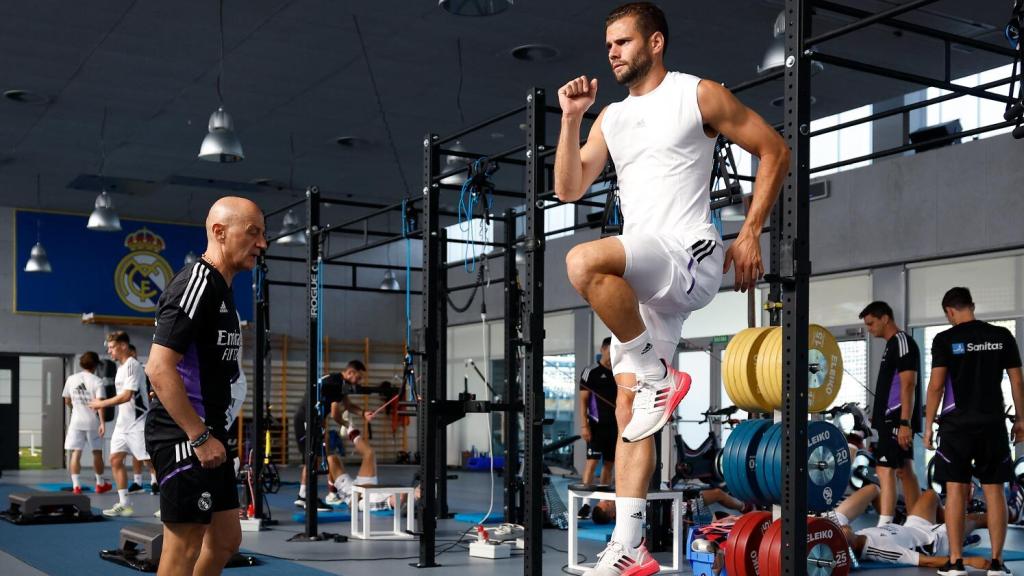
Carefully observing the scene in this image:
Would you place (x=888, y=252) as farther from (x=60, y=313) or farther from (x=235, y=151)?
(x=60, y=313)

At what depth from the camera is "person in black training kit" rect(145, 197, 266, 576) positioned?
3166mm

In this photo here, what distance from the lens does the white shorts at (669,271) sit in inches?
107

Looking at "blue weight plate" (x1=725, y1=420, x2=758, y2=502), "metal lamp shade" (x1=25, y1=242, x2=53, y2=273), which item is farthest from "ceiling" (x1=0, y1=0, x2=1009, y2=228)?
"blue weight plate" (x1=725, y1=420, x2=758, y2=502)

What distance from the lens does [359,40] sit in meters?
9.26

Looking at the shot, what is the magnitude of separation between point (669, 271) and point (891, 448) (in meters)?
4.91

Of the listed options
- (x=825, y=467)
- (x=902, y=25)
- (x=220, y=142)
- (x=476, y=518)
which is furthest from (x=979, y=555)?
(x=220, y=142)

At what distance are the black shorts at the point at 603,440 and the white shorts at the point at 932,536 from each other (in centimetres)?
289

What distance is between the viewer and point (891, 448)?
7.01 meters

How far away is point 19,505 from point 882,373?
691 centimetres

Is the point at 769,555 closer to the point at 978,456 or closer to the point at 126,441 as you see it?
the point at 978,456

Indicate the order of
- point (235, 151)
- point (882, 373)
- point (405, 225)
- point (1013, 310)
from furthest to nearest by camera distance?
point (1013, 310)
point (235, 151)
point (405, 225)
point (882, 373)

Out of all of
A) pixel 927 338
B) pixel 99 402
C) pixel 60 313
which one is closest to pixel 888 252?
Answer: pixel 927 338

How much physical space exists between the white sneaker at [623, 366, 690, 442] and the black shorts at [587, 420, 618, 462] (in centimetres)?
621

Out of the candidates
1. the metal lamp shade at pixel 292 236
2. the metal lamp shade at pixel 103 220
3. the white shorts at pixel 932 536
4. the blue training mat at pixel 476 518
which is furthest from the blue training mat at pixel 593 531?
the metal lamp shade at pixel 103 220
